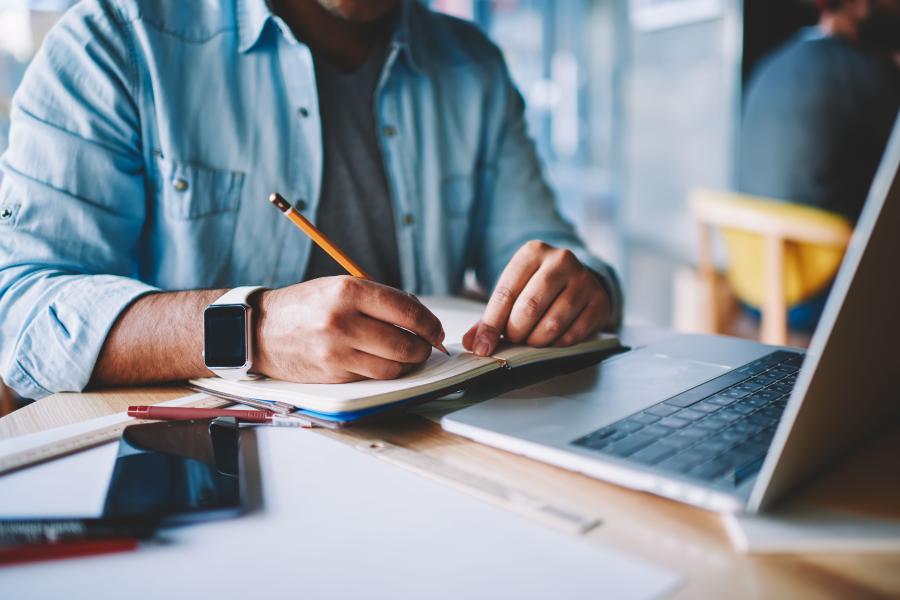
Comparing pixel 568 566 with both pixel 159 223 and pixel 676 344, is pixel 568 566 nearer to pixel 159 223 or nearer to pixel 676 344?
pixel 676 344

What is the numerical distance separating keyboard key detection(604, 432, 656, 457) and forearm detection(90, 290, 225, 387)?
17.7 inches

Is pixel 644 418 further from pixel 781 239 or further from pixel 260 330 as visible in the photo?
pixel 781 239

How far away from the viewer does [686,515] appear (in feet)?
1.59

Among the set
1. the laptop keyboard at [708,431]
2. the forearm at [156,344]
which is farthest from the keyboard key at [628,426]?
the forearm at [156,344]

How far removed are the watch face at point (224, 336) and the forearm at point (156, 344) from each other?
47 mm

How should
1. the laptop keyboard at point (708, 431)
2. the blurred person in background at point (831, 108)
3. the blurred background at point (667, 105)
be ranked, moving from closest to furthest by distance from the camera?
the laptop keyboard at point (708, 431), the blurred background at point (667, 105), the blurred person in background at point (831, 108)

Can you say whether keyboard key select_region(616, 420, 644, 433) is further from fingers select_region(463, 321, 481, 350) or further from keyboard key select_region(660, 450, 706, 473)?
fingers select_region(463, 321, 481, 350)

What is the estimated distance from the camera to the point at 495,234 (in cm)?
140

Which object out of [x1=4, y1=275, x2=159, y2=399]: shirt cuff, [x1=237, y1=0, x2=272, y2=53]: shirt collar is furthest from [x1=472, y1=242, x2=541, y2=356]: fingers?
[x1=237, y1=0, x2=272, y2=53]: shirt collar

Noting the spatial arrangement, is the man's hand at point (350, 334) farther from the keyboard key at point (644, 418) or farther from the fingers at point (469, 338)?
the keyboard key at point (644, 418)

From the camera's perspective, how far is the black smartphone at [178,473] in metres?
0.48

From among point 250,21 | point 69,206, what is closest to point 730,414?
point 69,206

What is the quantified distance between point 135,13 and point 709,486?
3.30 ft

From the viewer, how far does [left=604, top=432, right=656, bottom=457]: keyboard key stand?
21.0 inches
